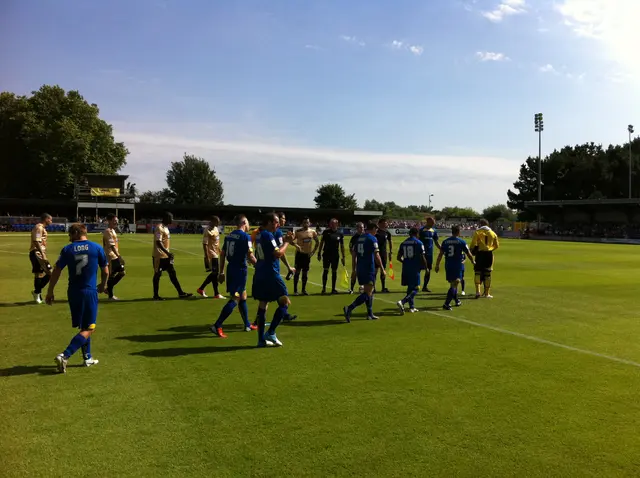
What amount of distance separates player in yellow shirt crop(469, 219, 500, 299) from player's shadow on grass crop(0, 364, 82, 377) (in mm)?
10214

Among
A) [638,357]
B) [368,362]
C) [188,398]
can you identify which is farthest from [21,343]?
[638,357]

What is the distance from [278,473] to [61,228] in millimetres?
66260

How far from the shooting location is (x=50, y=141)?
67.7 m

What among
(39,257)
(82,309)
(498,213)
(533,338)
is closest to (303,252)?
(39,257)

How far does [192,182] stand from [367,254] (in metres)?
101

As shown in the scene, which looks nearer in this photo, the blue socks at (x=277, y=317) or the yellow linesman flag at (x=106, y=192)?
the blue socks at (x=277, y=317)

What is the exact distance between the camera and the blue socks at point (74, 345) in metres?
6.23

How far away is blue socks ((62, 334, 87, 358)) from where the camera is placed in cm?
623

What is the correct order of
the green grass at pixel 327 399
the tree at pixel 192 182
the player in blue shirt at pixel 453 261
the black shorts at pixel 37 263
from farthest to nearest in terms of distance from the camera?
the tree at pixel 192 182 < the player in blue shirt at pixel 453 261 < the black shorts at pixel 37 263 < the green grass at pixel 327 399

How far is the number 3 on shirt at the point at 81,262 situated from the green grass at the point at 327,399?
132 centimetres

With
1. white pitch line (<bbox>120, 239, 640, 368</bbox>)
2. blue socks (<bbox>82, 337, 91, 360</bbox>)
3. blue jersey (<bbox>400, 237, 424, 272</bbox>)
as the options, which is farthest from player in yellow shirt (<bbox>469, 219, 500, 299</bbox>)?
blue socks (<bbox>82, 337, 91, 360</bbox>)

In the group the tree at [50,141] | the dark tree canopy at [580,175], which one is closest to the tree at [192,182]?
the tree at [50,141]

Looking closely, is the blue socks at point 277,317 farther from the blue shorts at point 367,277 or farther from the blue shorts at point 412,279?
the blue shorts at point 412,279

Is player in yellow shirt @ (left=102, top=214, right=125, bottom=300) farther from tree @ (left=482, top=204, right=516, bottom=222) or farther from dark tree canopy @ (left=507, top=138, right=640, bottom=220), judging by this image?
tree @ (left=482, top=204, right=516, bottom=222)
